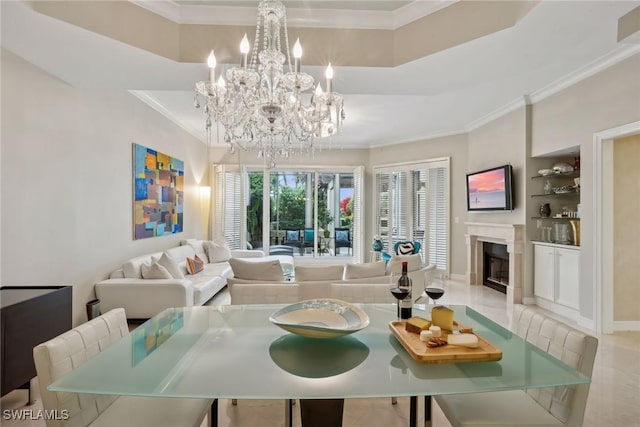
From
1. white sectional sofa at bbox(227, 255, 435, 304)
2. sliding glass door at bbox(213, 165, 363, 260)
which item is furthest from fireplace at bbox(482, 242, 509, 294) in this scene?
white sectional sofa at bbox(227, 255, 435, 304)

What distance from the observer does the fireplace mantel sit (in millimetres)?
4949

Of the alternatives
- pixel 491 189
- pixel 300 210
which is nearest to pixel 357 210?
pixel 300 210

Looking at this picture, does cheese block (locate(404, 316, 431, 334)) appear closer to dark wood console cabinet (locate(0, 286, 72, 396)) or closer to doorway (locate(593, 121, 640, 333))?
dark wood console cabinet (locate(0, 286, 72, 396))

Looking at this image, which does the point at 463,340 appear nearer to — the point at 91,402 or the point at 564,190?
the point at 91,402

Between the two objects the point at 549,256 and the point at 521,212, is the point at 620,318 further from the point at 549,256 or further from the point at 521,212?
the point at 521,212

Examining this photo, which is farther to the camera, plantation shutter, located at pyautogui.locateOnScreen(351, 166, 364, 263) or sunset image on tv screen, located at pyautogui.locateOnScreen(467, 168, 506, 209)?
plantation shutter, located at pyautogui.locateOnScreen(351, 166, 364, 263)

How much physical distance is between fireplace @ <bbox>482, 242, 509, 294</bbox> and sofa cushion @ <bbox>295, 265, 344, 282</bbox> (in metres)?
3.79

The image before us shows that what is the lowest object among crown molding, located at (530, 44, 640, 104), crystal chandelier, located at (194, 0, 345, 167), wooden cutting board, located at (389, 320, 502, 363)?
wooden cutting board, located at (389, 320, 502, 363)

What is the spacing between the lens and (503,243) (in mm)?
5449

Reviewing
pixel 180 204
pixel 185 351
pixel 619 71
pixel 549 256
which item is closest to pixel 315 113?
pixel 185 351

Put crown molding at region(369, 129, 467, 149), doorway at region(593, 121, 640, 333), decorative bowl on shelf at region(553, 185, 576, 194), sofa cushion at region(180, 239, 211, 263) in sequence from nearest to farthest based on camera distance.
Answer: doorway at region(593, 121, 640, 333) → decorative bowl on shelf at region(553, 185, 576, 194) → sofa cushion at region(180, 239, 211, 263) → crown molding at region(369, 129, 467, 149)

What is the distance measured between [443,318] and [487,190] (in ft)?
15.5

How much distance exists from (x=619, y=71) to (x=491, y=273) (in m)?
3.66

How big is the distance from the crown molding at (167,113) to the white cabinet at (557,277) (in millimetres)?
5949
